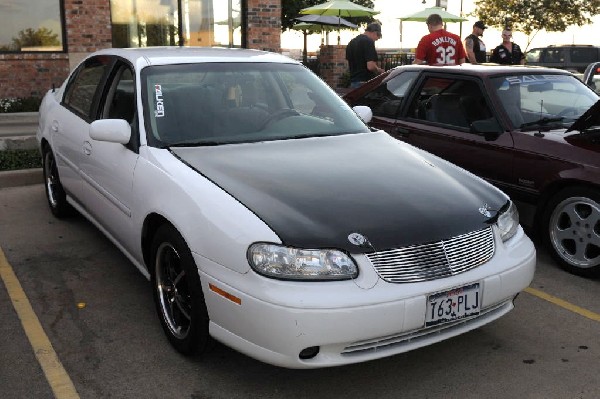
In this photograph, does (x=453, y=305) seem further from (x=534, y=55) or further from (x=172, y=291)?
(x=534, y=55)

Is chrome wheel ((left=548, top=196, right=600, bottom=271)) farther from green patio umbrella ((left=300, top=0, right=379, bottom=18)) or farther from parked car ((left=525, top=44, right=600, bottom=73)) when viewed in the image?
parked car ((left=525, top=44, right=600, bottom=73))

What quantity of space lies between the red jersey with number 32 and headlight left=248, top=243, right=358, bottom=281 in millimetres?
6335

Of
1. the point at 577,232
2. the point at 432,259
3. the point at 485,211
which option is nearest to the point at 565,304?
the point at 577,232

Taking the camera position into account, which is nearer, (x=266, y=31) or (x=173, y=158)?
(x=173, y=158)

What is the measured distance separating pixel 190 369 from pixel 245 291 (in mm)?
772

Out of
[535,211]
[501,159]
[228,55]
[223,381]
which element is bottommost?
[223,381]

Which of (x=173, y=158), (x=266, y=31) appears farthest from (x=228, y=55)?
(x=266, y=31)

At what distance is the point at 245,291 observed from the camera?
2.97 m

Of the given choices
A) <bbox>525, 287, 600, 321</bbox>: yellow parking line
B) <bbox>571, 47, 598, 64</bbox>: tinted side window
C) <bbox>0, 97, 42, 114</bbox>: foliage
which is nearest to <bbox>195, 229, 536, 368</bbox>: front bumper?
<bbox>525, 287, 600, 321</bbox>: yellow parking line

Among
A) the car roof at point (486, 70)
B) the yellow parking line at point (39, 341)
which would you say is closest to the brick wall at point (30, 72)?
the yellow parking line at point (39, 341)

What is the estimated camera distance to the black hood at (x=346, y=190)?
3088 mm

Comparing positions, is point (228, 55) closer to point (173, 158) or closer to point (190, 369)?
point (173, 158)

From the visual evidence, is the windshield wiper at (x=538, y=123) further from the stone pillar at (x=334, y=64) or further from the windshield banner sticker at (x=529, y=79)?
the stone pillar at (x=334, y=64)

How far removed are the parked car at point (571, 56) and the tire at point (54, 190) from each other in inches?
716
